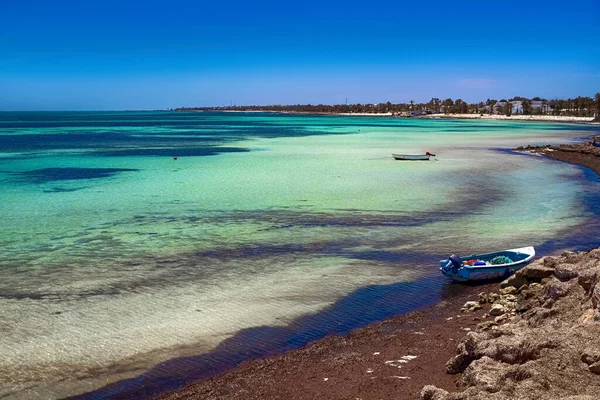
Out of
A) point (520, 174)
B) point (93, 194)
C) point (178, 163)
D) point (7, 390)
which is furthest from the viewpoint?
point (178, 163)

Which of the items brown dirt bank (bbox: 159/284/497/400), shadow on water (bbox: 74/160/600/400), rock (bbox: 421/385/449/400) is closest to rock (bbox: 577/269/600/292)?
brown dirt bank (bbox: 159/284/497/400)

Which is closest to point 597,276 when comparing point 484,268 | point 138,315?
point 484,268

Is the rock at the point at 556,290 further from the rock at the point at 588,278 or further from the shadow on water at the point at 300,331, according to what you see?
the shadow on water at the point at 300,331

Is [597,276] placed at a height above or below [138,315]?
above

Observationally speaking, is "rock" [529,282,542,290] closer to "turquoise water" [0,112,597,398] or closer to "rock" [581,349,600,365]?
"turquoise water" [0,112,597,398]

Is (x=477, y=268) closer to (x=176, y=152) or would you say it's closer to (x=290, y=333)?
(x=290, y=333)

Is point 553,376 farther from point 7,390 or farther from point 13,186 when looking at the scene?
point 13,186

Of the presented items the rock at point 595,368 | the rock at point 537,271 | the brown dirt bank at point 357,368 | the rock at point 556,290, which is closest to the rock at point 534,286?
the rock at point 537,271
